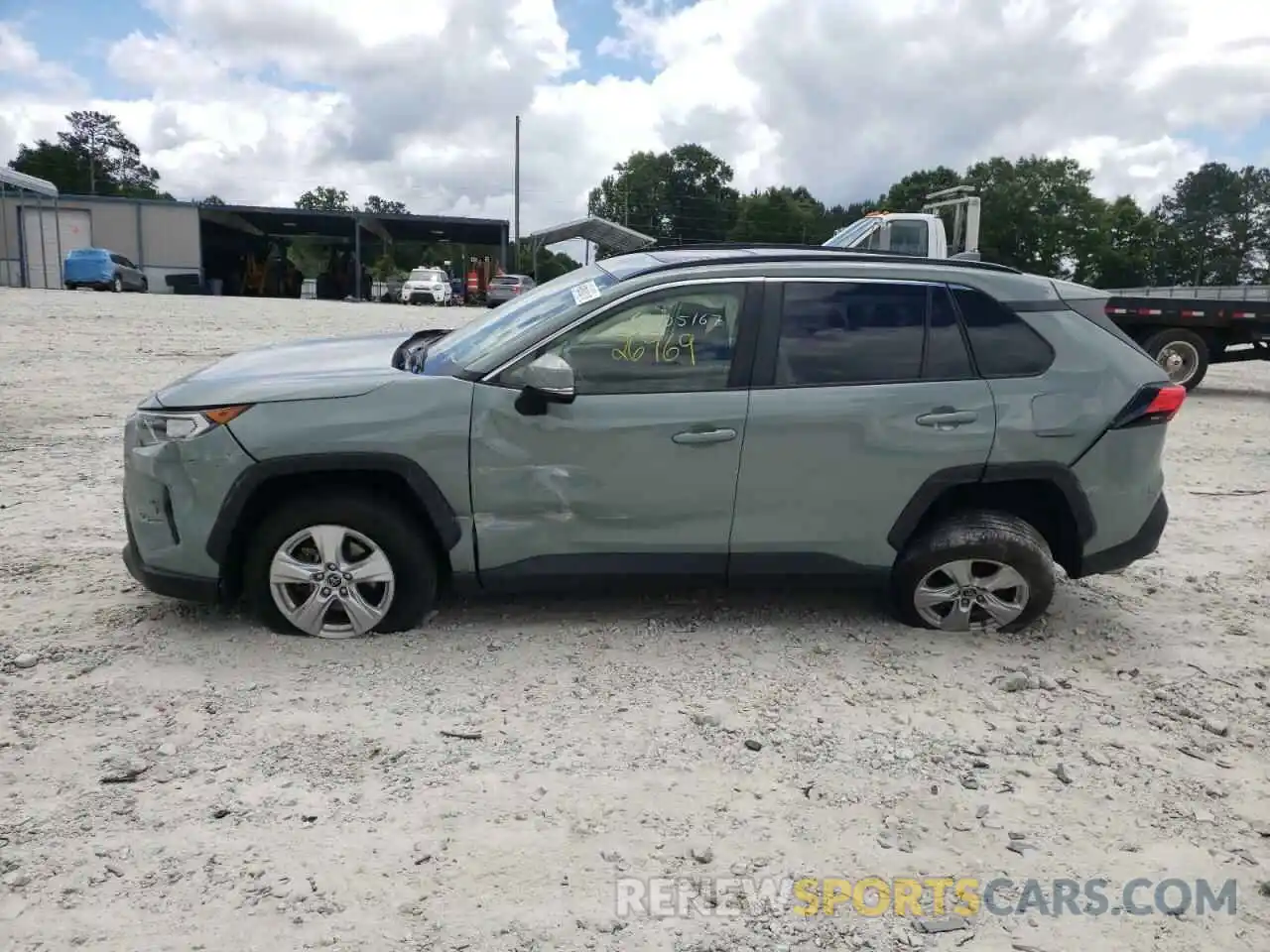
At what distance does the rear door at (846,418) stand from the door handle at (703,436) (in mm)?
85

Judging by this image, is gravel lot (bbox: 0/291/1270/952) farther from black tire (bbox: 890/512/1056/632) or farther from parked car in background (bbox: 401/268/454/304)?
parked car in background (bbox: 401/268/454/304)

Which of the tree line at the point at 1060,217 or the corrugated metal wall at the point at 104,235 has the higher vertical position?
the tree line at the point at 1060,217

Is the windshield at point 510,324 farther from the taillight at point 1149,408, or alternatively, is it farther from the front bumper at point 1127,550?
the front bumper at point 1127,550

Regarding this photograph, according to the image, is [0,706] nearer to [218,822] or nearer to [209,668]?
[209,668]

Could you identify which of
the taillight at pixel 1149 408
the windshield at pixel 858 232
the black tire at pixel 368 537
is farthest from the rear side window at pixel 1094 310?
the windshield at pixel 858 232

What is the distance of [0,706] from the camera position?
3.43 meters

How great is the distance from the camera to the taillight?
4.23m

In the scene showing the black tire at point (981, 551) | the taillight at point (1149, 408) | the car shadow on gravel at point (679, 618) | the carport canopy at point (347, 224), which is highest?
the carport canopy at point (347, 224)

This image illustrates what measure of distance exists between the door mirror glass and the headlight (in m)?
1.15

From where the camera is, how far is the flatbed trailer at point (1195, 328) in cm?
1233

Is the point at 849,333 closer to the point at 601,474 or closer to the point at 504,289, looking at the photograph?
the point at 601,474

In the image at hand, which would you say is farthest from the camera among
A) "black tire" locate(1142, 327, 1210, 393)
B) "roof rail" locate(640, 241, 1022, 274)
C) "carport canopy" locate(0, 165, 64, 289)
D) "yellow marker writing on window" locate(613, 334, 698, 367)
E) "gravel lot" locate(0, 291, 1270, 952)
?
"carport canopy" locate(0, 165, 64, 289)

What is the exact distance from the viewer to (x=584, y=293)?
426 cm

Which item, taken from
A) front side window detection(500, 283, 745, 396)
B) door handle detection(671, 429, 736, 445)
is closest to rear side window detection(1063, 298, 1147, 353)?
front side window detection(500, 283, 745, 396)
